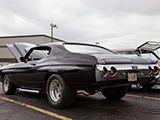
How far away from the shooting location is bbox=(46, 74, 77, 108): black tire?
3.21 m

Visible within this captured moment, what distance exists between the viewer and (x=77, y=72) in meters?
3.03

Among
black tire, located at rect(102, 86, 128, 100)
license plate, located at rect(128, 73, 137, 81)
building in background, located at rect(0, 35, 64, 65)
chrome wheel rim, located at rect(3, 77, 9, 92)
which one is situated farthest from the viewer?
building in background, located at rect(0, 35, 64, 65)

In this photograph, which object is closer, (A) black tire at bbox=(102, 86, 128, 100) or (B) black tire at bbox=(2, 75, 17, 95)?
(A) black tire at bbox=(102, 86, 128, 100)

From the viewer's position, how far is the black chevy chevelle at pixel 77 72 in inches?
113

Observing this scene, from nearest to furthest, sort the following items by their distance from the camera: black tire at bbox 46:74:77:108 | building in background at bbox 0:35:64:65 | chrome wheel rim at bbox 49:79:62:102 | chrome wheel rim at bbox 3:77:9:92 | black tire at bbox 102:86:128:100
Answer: black tire at bbox 46:74:77:108, chrome wheel rim at bbox 49:79:62:102, black tire at bbox 102:86:128:100, chrome wheel rim at bbox 3:77:9:92, building in background at bbox 0:35:64:65

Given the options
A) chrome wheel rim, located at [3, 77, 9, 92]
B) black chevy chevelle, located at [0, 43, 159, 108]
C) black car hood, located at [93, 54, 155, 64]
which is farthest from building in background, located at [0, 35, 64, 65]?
black car hood, located at [93, 54, 155, 64]

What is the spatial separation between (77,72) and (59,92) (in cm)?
76

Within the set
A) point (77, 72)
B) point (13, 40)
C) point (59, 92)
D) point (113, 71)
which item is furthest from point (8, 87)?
point (13, 40)

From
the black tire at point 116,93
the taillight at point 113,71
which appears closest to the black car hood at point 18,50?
the black tire at point 116,93

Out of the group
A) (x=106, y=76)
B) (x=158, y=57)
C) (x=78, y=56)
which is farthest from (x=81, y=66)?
(x=158, y=57)

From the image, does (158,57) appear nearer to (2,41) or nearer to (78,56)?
(78,56)

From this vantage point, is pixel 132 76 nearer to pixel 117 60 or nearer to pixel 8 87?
pixel 117 60

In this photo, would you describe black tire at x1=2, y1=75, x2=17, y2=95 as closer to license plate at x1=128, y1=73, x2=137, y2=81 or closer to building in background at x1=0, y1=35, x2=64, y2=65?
license plate at x1=128, y1=73, x2=137, y2=81

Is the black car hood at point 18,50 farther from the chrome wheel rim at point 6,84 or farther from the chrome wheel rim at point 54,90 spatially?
the chrome wheel rim at point 54,90
